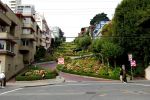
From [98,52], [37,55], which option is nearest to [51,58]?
[37,55]

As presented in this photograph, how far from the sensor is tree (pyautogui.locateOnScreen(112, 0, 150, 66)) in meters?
58.2

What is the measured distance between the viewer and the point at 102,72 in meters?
59.6

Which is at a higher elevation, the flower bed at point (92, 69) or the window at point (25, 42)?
the window at point (25, 42)

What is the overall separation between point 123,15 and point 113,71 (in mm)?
8750

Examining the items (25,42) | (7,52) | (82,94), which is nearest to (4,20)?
(7,52)

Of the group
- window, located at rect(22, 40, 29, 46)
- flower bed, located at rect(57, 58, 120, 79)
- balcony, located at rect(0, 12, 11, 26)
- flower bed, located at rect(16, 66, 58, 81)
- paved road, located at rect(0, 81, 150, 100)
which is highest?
balcony, located at rect(0, 12, 11, 26)

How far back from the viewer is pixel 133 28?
195 feet

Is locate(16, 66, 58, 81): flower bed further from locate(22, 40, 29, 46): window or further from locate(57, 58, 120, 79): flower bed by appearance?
locate(22, 40, 29, 46): window

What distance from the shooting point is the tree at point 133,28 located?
58.2 metres

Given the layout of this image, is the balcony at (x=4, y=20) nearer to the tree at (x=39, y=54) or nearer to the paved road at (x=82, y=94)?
the paved road at (x=82, y=94)

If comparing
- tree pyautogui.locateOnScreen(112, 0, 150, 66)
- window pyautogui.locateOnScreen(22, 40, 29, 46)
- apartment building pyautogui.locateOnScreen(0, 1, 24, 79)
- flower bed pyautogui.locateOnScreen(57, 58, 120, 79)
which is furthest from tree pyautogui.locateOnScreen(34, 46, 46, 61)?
tree pyautogui.locateOnScreen(112, 0, 150, 66)

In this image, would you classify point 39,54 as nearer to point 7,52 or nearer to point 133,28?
point 133,28

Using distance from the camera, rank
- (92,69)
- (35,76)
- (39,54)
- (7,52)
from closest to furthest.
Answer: (35,76), (7,52), (92,69), (39,54)

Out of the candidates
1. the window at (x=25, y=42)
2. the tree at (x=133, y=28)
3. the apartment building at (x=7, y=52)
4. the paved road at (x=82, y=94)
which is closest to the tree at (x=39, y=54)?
the window at (x=25, y=42)
